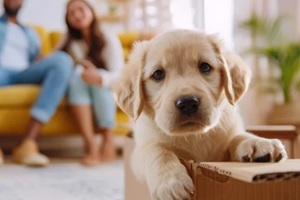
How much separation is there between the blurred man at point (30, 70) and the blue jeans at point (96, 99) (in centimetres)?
8

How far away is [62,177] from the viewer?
2586 mm

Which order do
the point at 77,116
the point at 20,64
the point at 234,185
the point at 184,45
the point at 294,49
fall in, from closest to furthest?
the point at 234,185, the point at 184,45, the point at 77,116, the point at 20,64, the point at 294,49

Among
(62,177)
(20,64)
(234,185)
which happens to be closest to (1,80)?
(20,64)

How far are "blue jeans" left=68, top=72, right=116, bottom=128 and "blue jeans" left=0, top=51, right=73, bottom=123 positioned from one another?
8 centimetres

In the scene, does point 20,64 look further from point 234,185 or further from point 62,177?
point 234,185

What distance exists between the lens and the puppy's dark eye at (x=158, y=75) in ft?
4.20

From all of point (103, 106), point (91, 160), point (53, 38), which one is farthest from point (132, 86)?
point (53, 38)

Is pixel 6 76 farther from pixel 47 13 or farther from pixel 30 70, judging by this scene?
pixel 47 13

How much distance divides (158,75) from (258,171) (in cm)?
48

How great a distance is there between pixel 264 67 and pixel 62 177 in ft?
7.66

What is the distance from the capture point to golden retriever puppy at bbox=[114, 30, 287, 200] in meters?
1.16

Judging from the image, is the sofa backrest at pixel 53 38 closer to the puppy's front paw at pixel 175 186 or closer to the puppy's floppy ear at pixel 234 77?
the puppy's floppy ear at pixel 234 77

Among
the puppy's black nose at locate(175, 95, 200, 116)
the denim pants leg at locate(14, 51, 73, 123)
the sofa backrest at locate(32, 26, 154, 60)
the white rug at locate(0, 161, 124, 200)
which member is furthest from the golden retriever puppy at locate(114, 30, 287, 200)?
the sofa backrest at locate(32, 26, 154, 60)

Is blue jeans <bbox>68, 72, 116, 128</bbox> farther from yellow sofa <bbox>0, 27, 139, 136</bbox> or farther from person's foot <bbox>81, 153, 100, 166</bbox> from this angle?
person's foot <bbox>81, 153, 100, 166</bbox>
